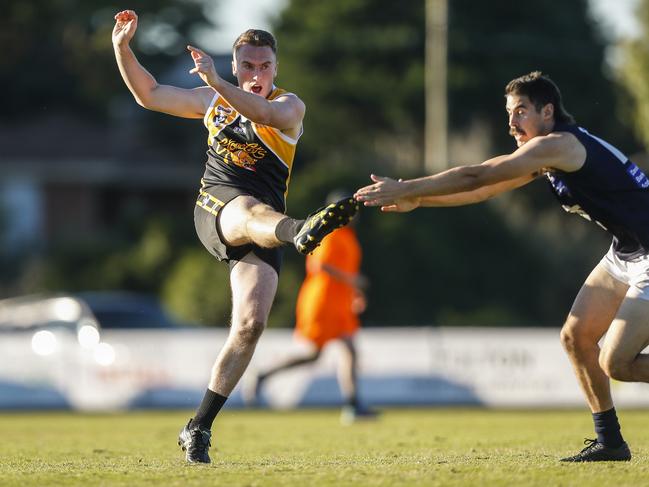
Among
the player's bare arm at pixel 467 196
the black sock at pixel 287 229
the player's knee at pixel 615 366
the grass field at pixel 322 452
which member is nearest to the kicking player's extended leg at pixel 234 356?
the grass field at pixel 322 452

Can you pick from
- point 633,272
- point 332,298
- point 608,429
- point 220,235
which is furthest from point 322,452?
point 332,298

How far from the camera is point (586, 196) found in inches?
290

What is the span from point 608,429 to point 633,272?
100cm

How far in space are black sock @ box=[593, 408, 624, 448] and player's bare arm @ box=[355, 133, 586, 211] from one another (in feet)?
5.11

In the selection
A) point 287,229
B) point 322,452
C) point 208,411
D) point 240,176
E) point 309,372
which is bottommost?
point 322,452

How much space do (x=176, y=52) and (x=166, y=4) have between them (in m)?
2.49

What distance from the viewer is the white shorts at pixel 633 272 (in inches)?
289

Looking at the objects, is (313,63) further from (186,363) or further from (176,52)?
(186,363)

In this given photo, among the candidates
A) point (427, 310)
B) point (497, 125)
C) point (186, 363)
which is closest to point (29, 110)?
point (497, 125)

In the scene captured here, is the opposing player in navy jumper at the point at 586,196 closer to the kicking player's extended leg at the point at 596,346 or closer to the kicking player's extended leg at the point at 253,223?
the kicking player's extended leg at the point at 596,346

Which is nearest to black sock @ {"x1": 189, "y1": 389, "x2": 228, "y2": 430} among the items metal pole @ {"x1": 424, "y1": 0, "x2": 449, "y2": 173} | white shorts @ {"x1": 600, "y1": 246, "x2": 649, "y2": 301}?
white shorts @ {"x1": 600, "y1": 246, "x2": 649, "y2": 301}

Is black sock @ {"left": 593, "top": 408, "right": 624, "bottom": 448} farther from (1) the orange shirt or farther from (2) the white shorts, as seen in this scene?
(1) the orange shirt

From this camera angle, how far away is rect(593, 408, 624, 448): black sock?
7.79 meters

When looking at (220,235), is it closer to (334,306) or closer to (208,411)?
(208,411)
